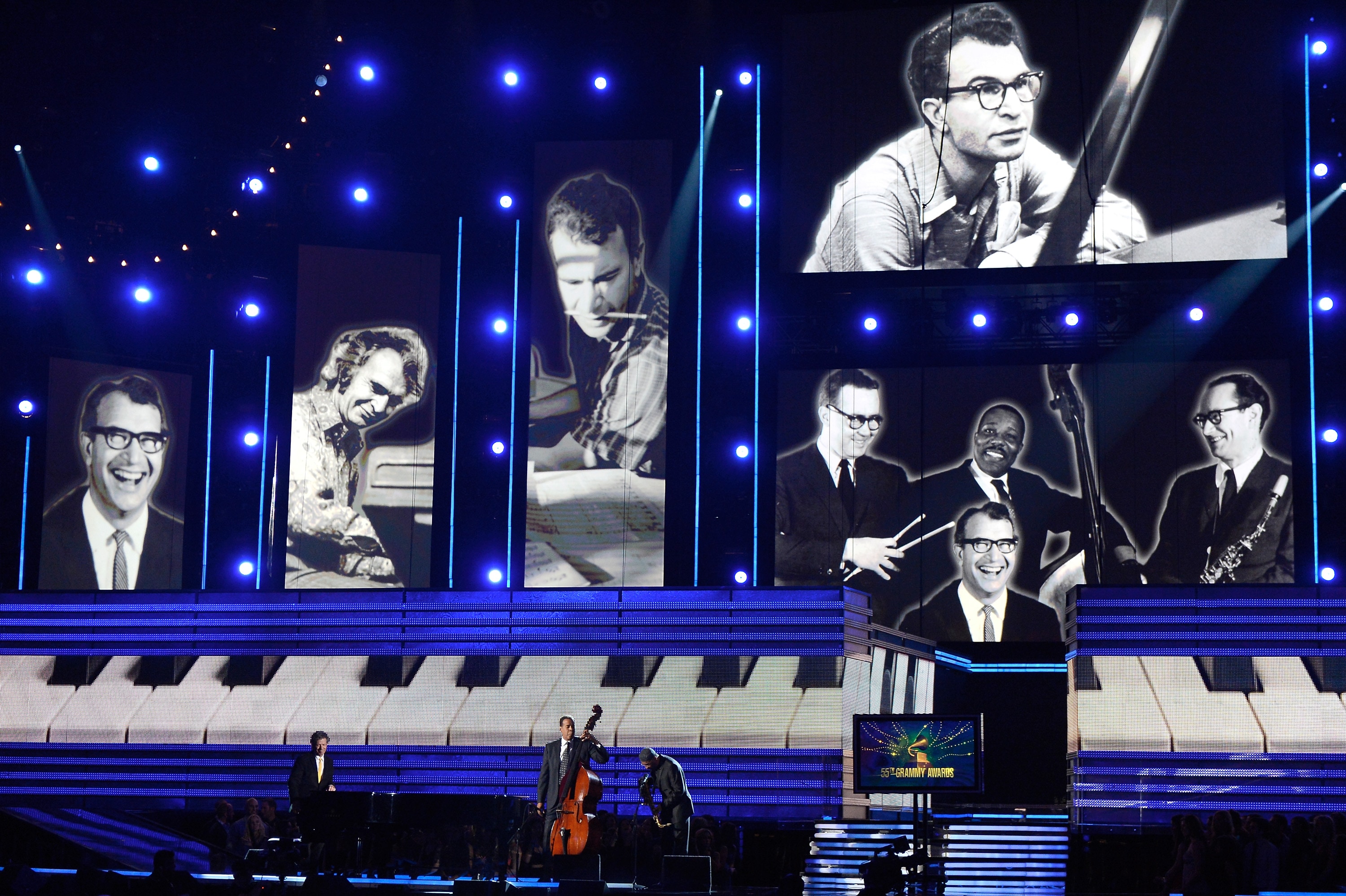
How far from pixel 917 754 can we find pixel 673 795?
1.89 metres

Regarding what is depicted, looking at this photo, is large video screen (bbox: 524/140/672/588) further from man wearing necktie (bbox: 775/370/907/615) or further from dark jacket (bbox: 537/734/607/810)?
dark jacket (bbox: 537/734/607/810)

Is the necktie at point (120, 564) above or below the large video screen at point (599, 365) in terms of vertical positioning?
below

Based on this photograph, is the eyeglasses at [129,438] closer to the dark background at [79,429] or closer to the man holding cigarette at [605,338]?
the dark background at [79,429]

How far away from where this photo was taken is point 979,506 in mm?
16359

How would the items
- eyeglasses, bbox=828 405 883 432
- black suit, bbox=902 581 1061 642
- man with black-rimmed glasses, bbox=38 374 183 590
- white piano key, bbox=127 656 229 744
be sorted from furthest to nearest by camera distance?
1. eyeglasses, bbox=828 405 883 432
2. man with black-rimmed glasses, bbox=38 374 183 590
3. black suit, bbox=902 581 1061 642
4. white piano key, bbox=127 656 229 744

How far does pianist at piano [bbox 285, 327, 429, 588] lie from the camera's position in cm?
1670

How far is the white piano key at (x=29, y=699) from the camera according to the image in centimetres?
1498

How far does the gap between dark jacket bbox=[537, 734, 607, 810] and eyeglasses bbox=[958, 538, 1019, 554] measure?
596 cm

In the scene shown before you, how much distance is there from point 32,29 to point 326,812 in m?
9.74

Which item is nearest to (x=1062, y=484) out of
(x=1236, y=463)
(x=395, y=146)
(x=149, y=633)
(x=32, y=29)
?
(x=1236, y=463)

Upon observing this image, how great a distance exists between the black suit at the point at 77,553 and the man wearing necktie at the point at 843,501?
6.59 metres

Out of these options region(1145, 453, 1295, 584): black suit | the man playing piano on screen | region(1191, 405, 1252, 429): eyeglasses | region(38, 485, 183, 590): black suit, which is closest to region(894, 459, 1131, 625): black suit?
region(1145, 453, 1295, 584): black suit

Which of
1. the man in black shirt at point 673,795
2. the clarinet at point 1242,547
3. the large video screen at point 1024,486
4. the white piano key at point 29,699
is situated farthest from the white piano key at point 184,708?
the clarinet at point 1242,547

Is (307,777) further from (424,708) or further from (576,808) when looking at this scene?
(424,708)
